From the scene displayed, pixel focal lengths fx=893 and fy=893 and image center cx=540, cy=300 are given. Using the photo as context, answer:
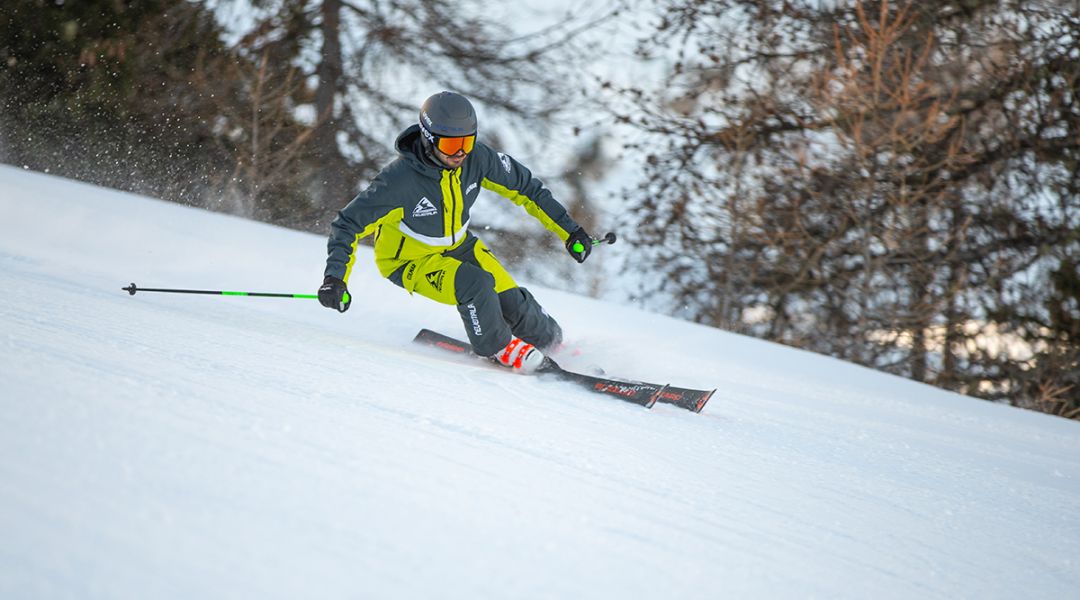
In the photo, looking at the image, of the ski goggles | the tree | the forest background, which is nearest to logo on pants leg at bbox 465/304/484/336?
the ski goggles

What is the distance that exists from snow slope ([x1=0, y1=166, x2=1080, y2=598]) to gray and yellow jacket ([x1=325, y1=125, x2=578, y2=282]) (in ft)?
1.49

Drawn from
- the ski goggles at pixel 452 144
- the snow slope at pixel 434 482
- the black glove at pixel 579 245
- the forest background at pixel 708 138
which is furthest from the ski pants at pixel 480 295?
the forest background at pixel 708 138

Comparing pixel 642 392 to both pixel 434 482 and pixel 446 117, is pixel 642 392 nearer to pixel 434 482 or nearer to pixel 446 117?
pixel 446 117

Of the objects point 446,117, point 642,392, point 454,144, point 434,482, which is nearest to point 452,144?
point 454,144

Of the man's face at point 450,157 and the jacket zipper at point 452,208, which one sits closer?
the man's face at point 450,157

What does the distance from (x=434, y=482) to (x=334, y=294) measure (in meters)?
1.99

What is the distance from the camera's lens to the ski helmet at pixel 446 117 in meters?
3.81

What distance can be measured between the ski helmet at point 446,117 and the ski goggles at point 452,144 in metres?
0.01

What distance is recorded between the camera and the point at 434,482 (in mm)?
1859

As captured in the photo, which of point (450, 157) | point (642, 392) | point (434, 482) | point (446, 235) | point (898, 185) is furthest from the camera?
point (898, 185)

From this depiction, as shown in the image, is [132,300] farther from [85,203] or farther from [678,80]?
[678,80]

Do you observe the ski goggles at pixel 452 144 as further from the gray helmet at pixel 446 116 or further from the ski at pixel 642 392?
the ski at pixel 642 392

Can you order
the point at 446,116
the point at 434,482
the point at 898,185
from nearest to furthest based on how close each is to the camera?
the point at 434,482 < the point at 446,116 < the point at 898,185

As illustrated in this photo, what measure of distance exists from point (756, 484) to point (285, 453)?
4.14ft
